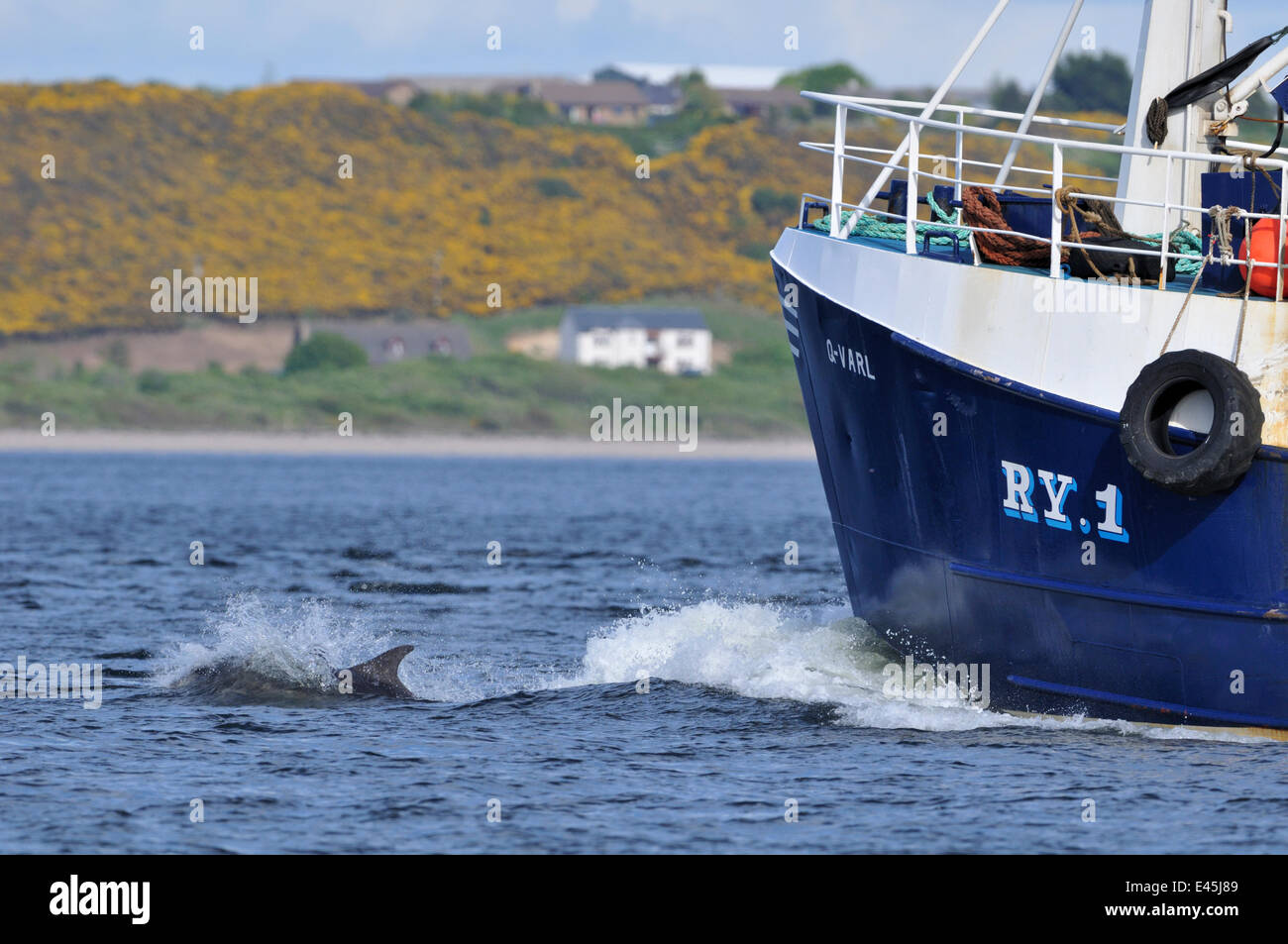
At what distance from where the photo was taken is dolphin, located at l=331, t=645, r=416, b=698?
1930 centimetres

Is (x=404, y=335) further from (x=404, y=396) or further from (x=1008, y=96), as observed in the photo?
(x=1008, y=96)

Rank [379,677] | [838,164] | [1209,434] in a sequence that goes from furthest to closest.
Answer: [379,677] → [838,164] → [1209,434]

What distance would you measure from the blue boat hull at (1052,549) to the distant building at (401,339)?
11863 centimetres

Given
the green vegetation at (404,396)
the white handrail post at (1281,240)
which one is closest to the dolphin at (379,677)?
the white handrail post at (1281,240)

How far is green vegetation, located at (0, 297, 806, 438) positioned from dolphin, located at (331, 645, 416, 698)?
10083 centimetres

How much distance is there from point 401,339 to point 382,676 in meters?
121

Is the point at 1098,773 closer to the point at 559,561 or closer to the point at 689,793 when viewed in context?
the point at 689,793

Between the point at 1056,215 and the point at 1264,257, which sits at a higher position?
the point at 1056,215

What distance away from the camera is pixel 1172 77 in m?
18.2

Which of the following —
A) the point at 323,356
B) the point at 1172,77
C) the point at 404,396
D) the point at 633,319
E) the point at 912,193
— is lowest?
the point at 404,396

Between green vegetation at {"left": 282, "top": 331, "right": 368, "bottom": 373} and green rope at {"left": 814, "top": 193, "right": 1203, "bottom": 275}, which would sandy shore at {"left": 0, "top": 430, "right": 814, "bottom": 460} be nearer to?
green vegetation at {"left": 282, "top": 331, "right": 368, "bottom": 373}

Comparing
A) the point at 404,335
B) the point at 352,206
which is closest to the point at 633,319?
the point at 404,335
